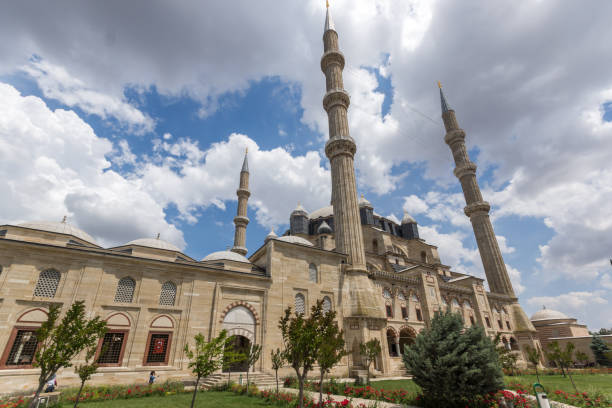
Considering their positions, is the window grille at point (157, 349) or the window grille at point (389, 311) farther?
the window grille at point (389, 311)

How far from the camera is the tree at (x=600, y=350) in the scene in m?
28.1

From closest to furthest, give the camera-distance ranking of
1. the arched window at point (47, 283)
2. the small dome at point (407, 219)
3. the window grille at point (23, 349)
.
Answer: the window grille at point (23, 349), the arched window at point (47, 283), the small dome at point (407, 219)

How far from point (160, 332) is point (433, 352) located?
13045 mm

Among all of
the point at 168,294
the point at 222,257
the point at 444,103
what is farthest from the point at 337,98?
the point at 444,103

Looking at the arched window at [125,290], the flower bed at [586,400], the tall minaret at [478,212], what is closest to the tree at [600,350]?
the tall minaret at [478,212]

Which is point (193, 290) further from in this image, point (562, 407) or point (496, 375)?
point (562, 407)

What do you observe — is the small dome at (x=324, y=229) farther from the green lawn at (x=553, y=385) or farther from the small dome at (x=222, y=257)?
the green lawn at (x=553, y=385)

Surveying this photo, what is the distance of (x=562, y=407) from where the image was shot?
9062 millimetres

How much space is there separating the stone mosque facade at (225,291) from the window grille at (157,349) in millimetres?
46

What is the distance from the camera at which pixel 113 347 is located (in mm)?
13992

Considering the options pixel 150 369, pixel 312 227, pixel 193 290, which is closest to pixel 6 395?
pixel 150 369

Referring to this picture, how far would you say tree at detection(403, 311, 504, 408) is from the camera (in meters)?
8.71

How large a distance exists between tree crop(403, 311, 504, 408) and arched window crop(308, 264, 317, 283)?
10.8 metres

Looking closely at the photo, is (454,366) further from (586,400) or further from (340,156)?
(340,156)
